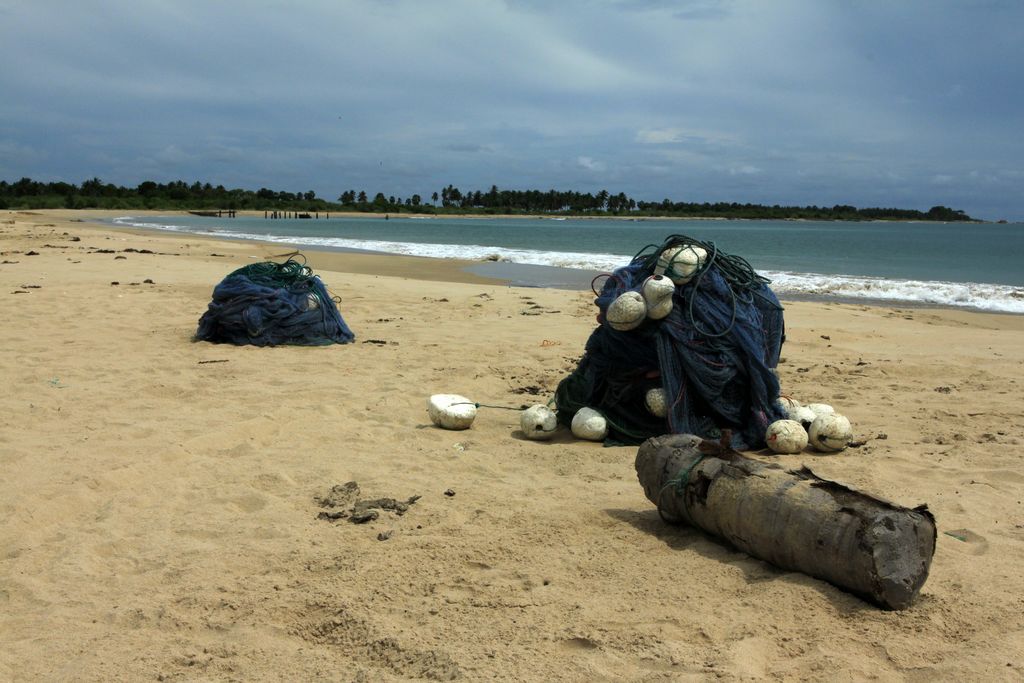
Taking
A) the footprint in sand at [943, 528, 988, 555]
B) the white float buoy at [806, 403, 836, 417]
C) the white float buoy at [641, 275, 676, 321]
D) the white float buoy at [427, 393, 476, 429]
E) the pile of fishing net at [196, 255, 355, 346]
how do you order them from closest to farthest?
the footprint in sand at [943, 528, 988, 555] → the white float buoy at [641, 275, 676, 321] → the white float buoy at [806, 403, 836, 417] → the white float buoy at [427, 393, 476, 429] → the pile of fishing net at [196, 255, 355, 346]

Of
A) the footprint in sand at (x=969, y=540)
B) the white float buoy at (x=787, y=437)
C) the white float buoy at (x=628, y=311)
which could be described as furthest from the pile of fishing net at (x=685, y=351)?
the footprint in sand at (x=969, y=540)

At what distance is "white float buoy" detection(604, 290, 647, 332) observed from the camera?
5348 millimetres

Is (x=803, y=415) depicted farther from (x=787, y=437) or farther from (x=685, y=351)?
(x=685, y=351)

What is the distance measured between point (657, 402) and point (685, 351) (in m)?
0.38

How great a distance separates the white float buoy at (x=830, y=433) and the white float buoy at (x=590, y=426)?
1.36 meters

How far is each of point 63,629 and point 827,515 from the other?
292cm

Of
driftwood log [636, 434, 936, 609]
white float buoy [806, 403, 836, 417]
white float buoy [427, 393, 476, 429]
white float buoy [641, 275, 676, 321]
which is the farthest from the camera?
white float buoy [427, 393, 476, 429]

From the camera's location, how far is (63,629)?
3.09m

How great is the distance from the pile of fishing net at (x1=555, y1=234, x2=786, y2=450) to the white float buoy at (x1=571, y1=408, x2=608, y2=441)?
0.07 meters

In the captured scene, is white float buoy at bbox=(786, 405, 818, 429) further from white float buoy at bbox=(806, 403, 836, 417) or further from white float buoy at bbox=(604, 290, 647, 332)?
white float buoy at bbox=(604, 290, 647, 332)

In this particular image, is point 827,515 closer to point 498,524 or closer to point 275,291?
point 498,524

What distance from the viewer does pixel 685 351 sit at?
211 inches

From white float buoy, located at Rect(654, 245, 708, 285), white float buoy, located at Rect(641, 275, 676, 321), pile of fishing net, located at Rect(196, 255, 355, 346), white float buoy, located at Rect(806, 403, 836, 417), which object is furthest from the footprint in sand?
pile of fishing net, located at Rect(196, 255, 355, 346)

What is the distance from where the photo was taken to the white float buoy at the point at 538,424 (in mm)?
5738
